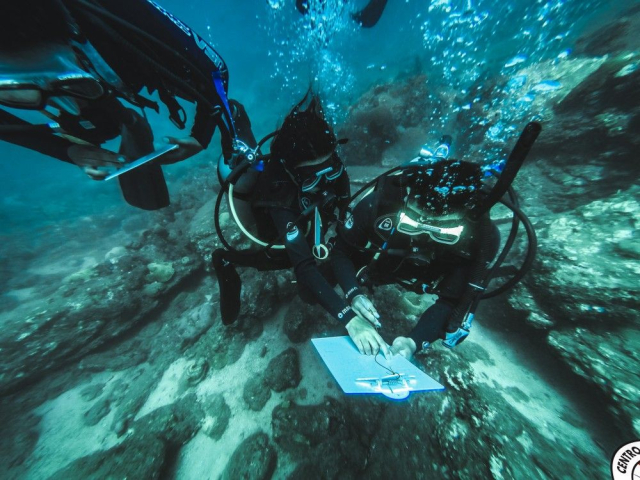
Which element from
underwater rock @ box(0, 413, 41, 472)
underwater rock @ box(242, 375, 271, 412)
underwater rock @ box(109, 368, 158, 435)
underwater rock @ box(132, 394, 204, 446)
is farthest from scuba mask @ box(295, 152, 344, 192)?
underwater rock @ box(0, 413, 41, 472)

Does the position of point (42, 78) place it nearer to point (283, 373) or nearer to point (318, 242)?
point (318, 242)

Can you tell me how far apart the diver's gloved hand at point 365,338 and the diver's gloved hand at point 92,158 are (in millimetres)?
2718

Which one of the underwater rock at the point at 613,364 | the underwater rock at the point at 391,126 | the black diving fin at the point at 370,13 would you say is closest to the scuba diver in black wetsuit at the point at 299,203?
the underwater rock at the point at 613,364

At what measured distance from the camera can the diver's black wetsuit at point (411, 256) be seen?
7.67ft

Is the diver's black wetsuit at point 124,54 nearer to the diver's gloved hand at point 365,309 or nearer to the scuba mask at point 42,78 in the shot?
the scuba mask at point 42,78

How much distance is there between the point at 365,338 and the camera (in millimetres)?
2201

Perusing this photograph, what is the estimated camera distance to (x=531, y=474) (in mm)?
2387

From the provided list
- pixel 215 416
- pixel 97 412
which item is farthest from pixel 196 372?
pixel 97 412

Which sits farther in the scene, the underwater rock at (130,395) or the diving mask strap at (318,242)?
the underwater rock at (130,395)

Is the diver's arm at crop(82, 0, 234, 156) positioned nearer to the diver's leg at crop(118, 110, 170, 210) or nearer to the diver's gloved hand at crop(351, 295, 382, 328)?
the diver's leg at crop(118, 110, 170, 210)

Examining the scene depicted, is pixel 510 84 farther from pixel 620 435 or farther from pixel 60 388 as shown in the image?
pixel 60 388

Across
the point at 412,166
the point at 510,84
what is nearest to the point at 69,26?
the point at 412,166

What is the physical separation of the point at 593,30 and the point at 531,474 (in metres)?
15.9

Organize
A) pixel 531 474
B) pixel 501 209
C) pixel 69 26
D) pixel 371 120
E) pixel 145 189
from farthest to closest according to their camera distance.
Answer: pixel 371 120
pixel 501 209
pixel 145 189
pixel 531 474
pixel 69 26
